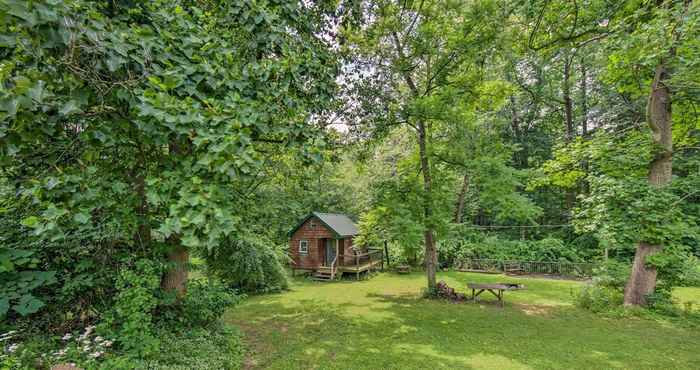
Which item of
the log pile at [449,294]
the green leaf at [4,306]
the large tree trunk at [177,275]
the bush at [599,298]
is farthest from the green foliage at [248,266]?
the bush at [599,298]

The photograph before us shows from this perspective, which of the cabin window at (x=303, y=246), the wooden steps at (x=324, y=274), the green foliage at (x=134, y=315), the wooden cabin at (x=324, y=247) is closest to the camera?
the green foliage at (x=134, y=315)

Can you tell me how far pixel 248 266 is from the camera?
29.5 ft

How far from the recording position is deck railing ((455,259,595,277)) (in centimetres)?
1225

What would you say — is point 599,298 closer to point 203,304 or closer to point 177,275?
point 203,304

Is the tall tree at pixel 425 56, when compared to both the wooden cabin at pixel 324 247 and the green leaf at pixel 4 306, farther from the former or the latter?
the green leaf at pixel 4 306

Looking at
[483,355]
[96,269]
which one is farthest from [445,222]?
[96,269]

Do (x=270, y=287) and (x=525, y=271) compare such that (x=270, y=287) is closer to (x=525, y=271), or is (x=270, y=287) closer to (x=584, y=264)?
(x=525, y=271)

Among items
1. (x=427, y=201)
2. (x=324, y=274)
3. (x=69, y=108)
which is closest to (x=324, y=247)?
(x=324, y=274)

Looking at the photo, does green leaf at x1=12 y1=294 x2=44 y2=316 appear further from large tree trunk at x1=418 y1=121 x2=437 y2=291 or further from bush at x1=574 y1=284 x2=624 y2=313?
bush at x1=574 y1=284 x2=624 y2=313

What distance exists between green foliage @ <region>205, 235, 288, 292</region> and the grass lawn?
2.80 ft

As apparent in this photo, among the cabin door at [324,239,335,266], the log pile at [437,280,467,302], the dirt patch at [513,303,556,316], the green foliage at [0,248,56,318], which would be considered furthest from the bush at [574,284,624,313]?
the green foliage at [0,248,56,318]

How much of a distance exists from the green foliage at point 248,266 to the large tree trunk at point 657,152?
958 cm

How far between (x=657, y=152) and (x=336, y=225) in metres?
11.2

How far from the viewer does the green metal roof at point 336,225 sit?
13.4 meters
